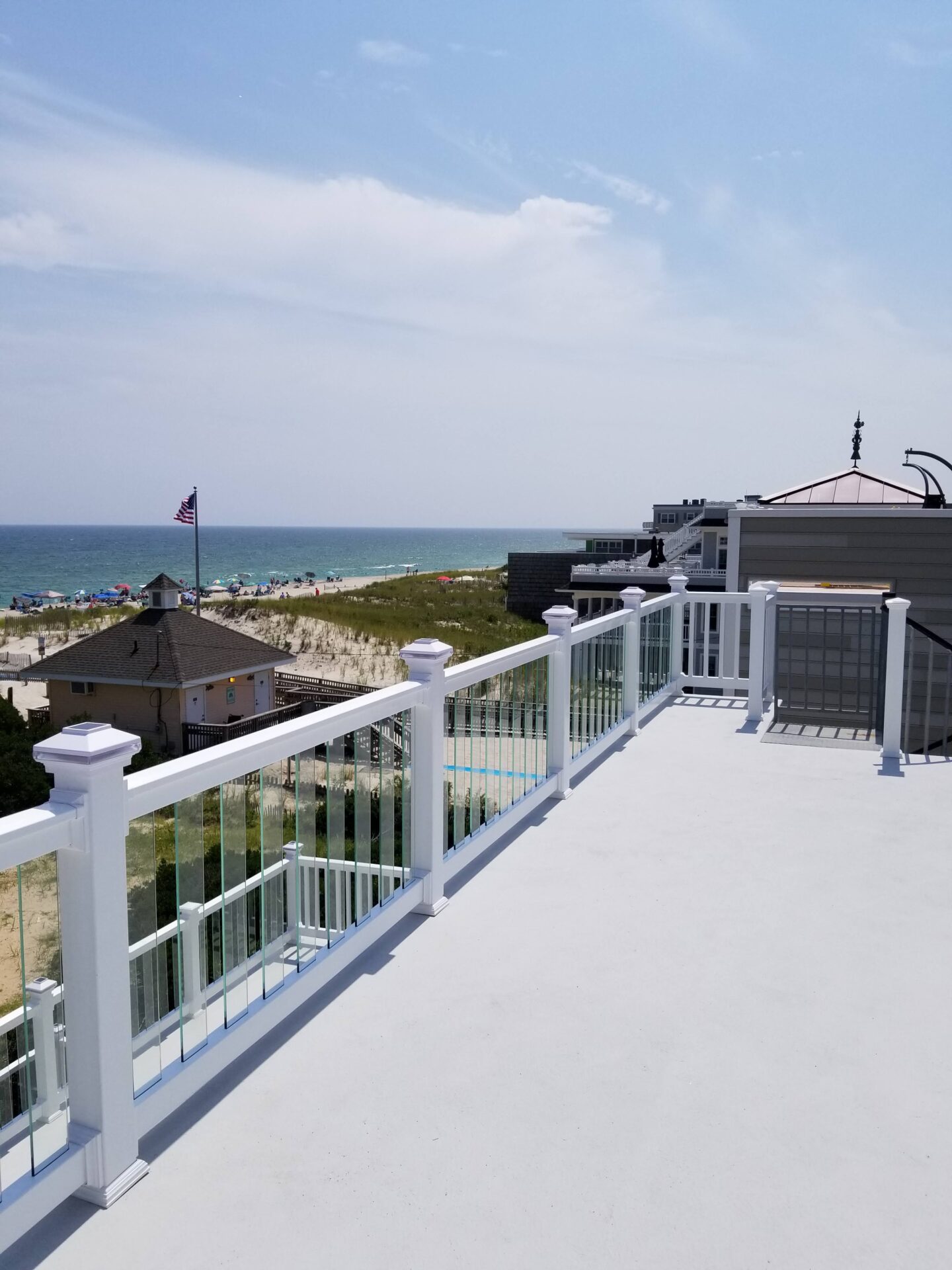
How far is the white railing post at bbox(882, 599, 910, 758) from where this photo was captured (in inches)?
255

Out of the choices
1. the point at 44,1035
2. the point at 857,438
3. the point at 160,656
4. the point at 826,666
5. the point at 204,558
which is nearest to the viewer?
the point at 44,1035

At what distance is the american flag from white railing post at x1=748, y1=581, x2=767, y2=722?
30.2 m

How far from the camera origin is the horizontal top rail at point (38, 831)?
5.71ft

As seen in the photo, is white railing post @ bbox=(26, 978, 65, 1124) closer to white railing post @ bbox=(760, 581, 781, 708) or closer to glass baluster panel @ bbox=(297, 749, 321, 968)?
glass baluster panel @ bbox=(297, 749, 321, 968)

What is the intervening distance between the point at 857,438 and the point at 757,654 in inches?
468

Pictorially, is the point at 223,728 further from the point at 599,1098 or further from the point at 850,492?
the point at 599,1098

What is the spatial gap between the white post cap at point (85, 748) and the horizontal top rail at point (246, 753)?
0.37ft

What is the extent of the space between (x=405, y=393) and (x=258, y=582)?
33957 millimetres

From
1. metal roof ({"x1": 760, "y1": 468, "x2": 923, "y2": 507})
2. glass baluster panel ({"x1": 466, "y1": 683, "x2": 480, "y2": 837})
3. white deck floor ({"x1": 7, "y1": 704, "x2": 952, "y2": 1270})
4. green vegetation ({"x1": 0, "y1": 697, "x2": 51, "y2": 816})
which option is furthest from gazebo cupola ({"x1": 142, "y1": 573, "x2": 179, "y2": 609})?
white deck floor ({"x1": 7, "y1": 704, "x2": 952, "y2": 1270})

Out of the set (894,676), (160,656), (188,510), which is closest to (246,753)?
(894,676)

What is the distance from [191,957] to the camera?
259 centimetres

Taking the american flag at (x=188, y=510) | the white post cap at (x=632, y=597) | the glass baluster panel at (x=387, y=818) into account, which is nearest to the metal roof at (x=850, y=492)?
the white post cap at (x=632, y=597)

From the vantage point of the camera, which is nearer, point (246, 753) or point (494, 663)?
point (246, 753)

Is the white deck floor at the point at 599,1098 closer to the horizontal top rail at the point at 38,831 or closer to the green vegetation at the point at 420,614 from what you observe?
the horizontal top rail at the point at 38,831
